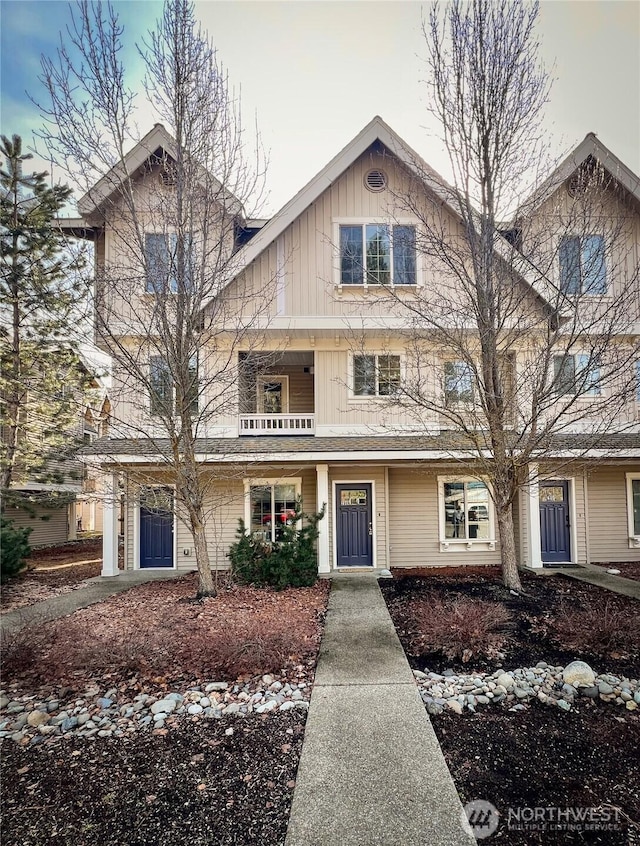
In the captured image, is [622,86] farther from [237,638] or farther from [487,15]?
[237,638]

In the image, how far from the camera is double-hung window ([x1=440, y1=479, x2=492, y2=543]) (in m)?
12.1

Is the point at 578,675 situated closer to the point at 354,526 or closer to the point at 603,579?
the point at 603,579

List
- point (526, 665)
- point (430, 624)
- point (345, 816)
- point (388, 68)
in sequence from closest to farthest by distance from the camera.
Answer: point (345, 816)
point (526, 665)
point (430, 624)
point (388, 68)

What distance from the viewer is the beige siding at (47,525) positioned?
1684 cm

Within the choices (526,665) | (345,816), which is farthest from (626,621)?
(345,816)

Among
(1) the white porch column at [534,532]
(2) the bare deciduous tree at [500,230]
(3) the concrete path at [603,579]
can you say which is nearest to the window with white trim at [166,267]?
(2) the bare deciduous tree at [500,230]

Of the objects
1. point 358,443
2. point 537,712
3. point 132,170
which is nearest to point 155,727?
point 537,712

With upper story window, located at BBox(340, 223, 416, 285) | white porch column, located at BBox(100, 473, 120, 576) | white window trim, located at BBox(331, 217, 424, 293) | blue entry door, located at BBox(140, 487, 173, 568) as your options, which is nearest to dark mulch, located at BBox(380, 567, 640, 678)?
blue entry door, located at BBox(140, 487, 173, 568)

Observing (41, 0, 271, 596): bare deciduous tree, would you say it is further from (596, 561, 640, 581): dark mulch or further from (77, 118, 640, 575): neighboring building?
(596, 561, 640, 581): dark mulch

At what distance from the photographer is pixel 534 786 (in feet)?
10.2

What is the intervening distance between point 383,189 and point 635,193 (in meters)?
6.67

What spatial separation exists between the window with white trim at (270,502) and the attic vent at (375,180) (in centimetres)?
824

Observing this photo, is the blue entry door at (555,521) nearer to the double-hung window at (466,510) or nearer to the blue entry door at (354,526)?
the double-hung window at (466,510)

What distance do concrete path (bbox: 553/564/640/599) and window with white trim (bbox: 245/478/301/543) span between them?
277 inches
